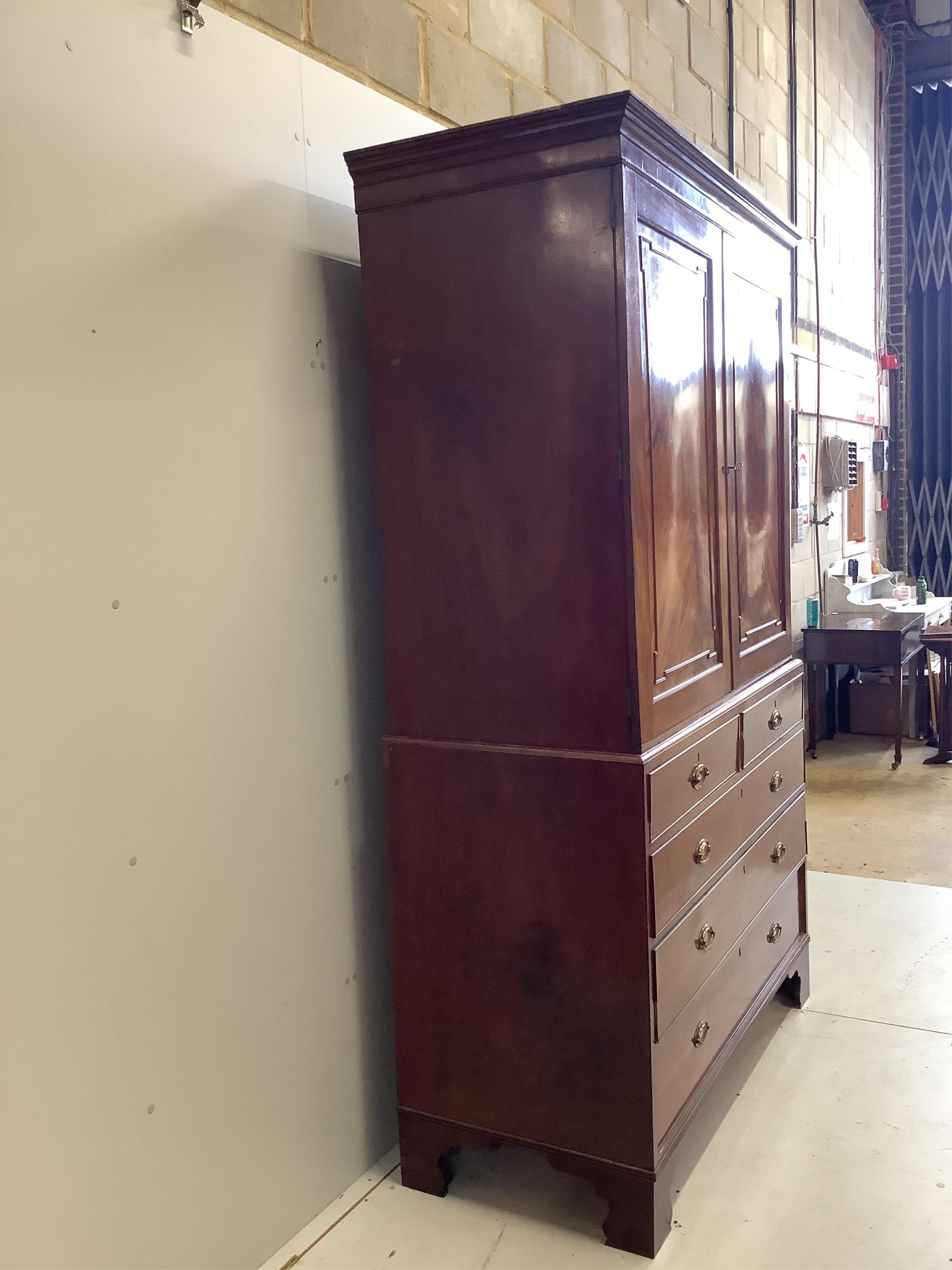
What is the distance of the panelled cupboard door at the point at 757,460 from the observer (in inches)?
96.8

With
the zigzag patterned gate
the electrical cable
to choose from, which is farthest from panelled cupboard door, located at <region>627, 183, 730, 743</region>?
the zigzag patterned gate

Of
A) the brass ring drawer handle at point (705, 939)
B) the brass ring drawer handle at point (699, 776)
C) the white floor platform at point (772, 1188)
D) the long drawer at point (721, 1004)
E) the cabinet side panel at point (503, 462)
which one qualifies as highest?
the cabinet side panel at point (503, 462)

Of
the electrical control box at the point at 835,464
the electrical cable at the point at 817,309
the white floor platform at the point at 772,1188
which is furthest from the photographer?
the electrical control box at the point at 835,464

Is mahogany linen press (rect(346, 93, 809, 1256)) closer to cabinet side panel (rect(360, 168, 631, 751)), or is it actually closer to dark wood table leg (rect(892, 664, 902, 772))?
cabinet side panel (rect(360, 168, 631, 751))

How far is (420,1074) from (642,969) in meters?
0.59

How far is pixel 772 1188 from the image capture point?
7.22 ft

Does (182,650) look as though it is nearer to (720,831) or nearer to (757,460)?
(720,831)

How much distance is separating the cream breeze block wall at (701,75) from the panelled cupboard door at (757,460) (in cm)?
82

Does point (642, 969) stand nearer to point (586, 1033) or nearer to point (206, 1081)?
point (586, 1033)

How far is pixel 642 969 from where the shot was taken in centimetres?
197

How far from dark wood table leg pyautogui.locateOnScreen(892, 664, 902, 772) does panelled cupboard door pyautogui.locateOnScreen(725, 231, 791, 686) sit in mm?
2911

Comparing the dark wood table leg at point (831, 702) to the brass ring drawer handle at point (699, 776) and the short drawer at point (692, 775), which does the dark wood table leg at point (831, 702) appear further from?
the brass ring drawer handle at point (699, 776)

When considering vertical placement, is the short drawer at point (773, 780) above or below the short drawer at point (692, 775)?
below

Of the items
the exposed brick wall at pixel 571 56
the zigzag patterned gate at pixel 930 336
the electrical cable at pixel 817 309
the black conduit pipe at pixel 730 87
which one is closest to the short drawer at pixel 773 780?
the exposed brick wall at pixel 571 56
